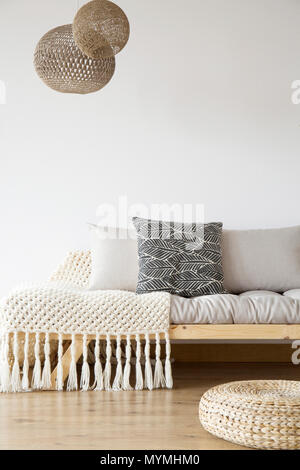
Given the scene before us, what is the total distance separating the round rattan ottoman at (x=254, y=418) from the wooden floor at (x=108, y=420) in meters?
0.06

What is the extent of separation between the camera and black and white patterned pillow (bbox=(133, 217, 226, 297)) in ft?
10.1

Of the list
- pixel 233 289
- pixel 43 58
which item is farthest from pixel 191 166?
pixel 43 58

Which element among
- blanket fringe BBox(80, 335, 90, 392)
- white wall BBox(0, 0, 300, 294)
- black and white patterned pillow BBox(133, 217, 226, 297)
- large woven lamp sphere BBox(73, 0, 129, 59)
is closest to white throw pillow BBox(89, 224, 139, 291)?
black and white patterned pillow BBox(133, 217, 226, 297)

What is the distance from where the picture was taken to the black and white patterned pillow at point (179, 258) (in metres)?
3.06

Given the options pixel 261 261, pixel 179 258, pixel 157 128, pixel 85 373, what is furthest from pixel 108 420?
pixel 157 128

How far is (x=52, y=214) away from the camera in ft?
12.3

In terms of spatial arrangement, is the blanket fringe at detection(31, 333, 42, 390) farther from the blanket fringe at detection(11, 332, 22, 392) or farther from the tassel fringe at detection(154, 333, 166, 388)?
the tassel fringe at detection(154, 333, 166, 388)

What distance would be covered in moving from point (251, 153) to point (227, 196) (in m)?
0.32

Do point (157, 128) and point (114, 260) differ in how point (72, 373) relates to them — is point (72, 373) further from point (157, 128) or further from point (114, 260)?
point (157, 128)

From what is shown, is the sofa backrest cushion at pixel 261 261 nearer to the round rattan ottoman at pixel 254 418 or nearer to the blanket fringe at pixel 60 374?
the blanket fringe at pixel 60 374

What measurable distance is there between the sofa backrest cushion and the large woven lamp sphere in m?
1.47

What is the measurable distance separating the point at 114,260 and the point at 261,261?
844 mm

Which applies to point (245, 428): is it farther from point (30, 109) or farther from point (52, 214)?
point (30, 109)

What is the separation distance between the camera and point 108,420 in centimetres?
221
